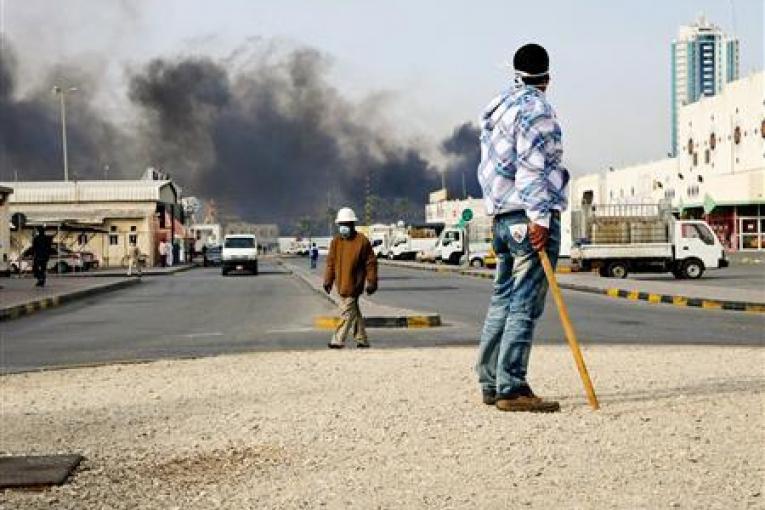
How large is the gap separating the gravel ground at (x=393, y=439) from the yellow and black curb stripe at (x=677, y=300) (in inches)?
468

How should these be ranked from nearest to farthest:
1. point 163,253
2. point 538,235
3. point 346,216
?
point 538,235 < point 346,216 < point 163,253

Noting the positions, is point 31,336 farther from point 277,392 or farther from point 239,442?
point 239,442

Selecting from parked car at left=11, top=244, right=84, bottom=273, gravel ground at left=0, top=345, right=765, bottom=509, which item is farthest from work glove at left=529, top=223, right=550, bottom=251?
parked car at left=11, top=244, right=84, bottom=273

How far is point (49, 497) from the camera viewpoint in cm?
512

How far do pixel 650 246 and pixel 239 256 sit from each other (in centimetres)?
2177

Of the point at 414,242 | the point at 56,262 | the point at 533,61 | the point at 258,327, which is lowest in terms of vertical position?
the point at 258,327

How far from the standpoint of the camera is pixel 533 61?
696 centimetres

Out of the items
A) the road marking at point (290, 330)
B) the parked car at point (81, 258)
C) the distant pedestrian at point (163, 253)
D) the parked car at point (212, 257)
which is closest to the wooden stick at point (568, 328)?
the road marking at point (290, 330)

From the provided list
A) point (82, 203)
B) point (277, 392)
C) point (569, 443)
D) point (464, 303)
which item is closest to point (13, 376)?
point (277, 392)

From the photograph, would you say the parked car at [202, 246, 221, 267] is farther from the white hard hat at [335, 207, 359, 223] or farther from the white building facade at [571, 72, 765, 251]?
the white hard hat at [335, 207, 359, 223]

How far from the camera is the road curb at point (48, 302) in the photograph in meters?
22.2

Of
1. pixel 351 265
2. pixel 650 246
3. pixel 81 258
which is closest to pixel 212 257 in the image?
pixel 81 258

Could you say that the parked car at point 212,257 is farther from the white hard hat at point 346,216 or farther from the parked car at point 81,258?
the white hard hat at point 346,216

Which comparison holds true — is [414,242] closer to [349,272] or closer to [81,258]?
[81,258]
